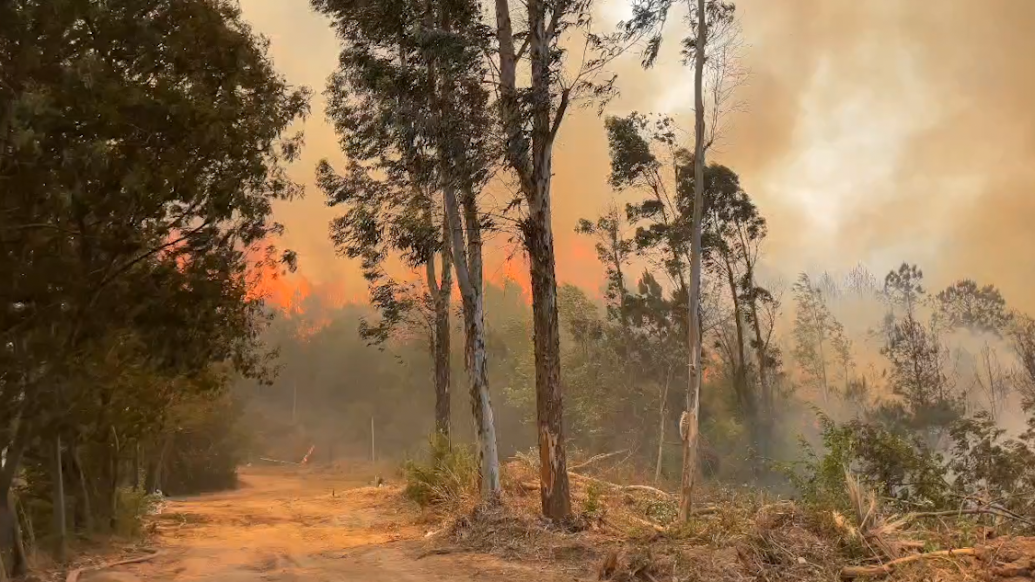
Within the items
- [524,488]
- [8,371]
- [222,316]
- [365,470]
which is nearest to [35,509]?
[8,371]

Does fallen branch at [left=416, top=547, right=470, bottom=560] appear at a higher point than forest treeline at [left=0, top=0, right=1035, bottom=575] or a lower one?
lower

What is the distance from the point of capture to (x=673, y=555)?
7957 millimetres

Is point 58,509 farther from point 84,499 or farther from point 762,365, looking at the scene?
point 762,365

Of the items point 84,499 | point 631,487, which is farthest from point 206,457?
point 631,487

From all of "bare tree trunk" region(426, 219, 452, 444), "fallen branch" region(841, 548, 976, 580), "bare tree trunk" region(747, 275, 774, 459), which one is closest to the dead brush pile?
"fallen branch" region(841, 548, 976, 580)

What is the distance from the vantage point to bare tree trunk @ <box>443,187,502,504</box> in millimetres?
13383

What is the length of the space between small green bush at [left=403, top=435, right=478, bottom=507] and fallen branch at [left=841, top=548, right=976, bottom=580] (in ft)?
27.7

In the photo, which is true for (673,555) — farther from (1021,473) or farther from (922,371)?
(922,371)

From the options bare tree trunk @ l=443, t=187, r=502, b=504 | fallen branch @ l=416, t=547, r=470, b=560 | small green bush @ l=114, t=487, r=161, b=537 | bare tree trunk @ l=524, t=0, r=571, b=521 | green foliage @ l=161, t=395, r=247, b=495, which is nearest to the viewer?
fallen branch @ l=416, t=547, r=470, b=560

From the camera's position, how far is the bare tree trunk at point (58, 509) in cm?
1041

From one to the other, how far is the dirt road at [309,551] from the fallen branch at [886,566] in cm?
307

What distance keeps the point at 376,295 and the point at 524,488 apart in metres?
9.51

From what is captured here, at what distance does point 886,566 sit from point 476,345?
877 centimetres

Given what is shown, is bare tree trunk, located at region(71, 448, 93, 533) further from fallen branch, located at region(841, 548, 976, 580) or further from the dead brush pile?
fallen branch, located at region(841, 548, 976, 580)
